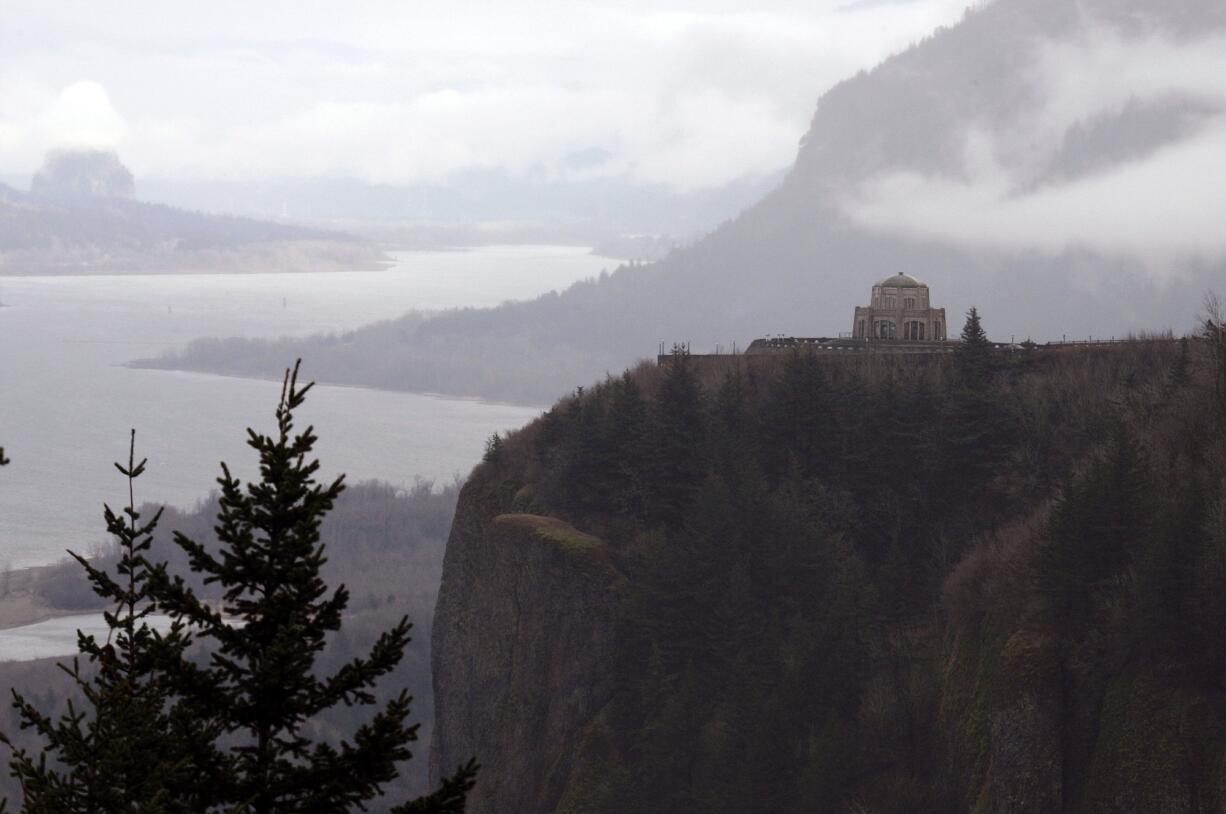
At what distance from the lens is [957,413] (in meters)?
73.1

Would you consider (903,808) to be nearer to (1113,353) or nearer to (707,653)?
(707,653)

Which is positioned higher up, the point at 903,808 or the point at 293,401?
the point at 293,401

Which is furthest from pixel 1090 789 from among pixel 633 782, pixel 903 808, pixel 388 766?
pixel 388 766

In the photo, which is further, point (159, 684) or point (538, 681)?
point (538, 681)

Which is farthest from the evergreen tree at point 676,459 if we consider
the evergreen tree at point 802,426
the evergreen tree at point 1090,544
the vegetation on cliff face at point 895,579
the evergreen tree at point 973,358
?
the evergreen tree at point 1090,544

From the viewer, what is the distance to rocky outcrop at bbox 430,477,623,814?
7275 cm

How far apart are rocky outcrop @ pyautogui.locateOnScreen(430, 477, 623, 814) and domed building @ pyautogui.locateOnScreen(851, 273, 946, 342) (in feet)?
94.0

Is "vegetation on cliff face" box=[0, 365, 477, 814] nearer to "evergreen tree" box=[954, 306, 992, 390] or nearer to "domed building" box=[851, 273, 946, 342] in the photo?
"evergreen tree" box=[954, 306, 992, 390]

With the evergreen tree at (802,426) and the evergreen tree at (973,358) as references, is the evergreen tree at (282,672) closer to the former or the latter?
the evergreen tree at (802,426)

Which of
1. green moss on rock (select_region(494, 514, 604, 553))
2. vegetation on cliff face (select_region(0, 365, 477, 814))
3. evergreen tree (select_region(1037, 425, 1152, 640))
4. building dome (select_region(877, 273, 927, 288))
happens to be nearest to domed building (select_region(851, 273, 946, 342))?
building dome (select_region(877, 273, 927, 288))

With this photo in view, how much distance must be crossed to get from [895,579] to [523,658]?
18042mm

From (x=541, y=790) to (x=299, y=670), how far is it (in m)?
58.0

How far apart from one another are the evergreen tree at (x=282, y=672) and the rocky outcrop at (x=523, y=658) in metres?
52.7

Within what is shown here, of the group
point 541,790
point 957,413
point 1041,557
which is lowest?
point 541,790
